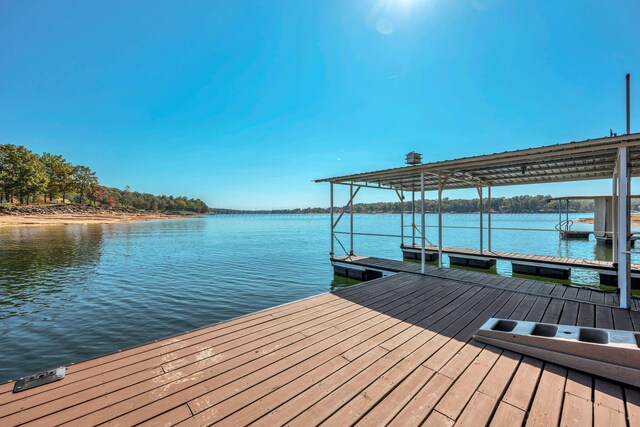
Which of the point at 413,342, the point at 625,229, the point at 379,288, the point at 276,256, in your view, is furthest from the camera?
the point at 276,256

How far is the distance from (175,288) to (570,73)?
14855 millimetres

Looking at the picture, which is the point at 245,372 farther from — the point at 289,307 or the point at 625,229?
the point at 625,229

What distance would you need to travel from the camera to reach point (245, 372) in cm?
251

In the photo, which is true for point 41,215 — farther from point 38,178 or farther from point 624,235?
point 624,235

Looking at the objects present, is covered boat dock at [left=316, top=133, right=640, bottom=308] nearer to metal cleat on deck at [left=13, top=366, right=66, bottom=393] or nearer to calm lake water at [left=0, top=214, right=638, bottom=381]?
calm lake water at [left=0, top=214, right=638, bottom=381]

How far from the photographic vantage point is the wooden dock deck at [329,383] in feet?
6.34

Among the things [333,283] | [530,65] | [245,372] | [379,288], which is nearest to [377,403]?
[245,372]

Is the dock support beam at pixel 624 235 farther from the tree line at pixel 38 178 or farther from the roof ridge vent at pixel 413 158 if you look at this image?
the tree line at pixel 38 178

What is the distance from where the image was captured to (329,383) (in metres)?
2.33

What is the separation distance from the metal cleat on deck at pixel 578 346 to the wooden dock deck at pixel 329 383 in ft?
0.29

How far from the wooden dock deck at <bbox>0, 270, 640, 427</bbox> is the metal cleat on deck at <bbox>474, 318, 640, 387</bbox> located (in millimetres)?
88

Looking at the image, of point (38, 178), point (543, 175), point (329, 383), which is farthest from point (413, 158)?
point (38, 178)

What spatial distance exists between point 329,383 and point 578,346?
86.7 inches

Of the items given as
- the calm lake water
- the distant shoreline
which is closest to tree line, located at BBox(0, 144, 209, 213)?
the distant shoreline
